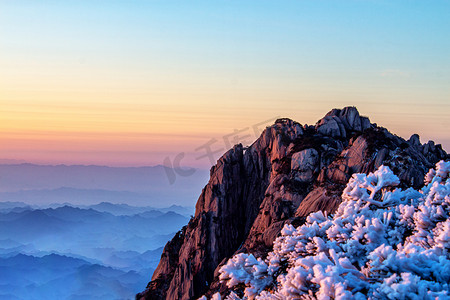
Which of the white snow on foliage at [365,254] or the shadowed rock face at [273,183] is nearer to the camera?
the white snow on foliage at [365,254]

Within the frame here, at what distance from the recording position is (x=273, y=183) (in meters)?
68.0

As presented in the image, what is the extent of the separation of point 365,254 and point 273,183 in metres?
45.7

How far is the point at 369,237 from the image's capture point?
22297 millimetres

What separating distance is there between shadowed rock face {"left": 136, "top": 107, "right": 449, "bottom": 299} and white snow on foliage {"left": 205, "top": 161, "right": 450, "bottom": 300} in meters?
29.1

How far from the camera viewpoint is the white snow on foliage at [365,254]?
16.8m

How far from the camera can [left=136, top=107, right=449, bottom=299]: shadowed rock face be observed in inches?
2328

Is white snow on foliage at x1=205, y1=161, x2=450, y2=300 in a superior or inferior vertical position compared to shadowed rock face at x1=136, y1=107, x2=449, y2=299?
superior

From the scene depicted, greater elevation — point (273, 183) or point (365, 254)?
point (365, 254)

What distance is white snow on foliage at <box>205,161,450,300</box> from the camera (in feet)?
55.1

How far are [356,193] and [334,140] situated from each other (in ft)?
139

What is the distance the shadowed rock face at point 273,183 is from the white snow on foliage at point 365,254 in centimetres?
2906

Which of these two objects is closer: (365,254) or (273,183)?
(365,254)

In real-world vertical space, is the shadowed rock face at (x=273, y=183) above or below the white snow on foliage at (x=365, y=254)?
below

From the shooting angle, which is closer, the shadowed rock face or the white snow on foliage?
the white snow on foliage
